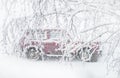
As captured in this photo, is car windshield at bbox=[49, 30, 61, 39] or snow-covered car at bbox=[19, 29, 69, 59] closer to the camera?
snow-covered car at bbox=[19, 29, 69, 59]

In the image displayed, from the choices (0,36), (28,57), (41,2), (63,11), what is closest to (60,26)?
(63,11)

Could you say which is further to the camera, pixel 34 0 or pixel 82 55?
pixel 82 55

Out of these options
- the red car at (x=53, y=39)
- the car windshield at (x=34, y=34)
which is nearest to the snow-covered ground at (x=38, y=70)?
the red car at (x=53, y=39)

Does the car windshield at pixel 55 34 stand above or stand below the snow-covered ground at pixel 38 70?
above

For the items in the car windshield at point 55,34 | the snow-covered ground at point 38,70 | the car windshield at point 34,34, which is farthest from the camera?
the snow-covered ground at point 38,70

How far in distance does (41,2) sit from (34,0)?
0.11m

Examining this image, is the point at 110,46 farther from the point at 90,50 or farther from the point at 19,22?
the point at 19,22

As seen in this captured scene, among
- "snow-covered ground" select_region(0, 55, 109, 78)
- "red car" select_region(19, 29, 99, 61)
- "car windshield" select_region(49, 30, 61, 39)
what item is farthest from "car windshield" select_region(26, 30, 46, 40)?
"snow-covered ground" select_region(0, 55, 109, 78)

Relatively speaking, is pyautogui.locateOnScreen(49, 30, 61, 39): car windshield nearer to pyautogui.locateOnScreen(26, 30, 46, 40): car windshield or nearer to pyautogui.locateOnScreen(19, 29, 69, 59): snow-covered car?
pyautogui.locateOnScreen(19, 29, 69, 59): snow-covered car

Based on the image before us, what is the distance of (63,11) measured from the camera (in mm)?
4863

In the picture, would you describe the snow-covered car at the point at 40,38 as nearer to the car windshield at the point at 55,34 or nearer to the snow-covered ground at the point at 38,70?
the car windshield at the point at 55,34

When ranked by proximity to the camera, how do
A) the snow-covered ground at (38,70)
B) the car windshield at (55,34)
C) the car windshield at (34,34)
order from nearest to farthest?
the car windshield at (34,34), the car windshield at (55,34), the snow-covered ground at (38,70)

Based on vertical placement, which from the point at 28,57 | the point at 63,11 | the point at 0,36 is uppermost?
the point at 63,11

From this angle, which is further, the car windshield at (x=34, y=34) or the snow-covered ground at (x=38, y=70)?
the snow-covered ground at (x=38, y=70)
